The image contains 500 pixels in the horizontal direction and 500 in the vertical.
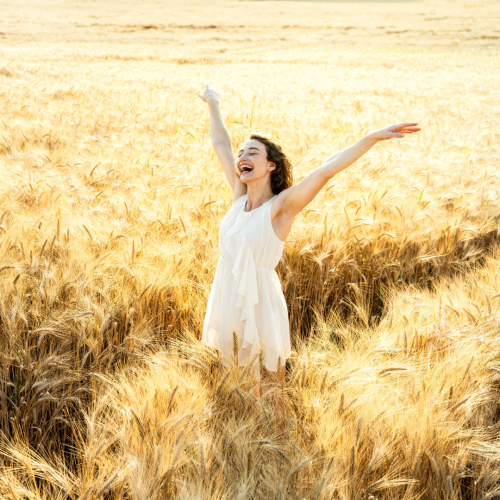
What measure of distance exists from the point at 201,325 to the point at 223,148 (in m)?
1.01

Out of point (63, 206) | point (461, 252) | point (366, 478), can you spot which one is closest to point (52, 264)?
point (63, 206)

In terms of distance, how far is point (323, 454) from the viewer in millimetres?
1449

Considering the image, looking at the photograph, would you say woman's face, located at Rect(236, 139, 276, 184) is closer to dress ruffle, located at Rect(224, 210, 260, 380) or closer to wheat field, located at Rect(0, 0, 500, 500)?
dress ruffle, located at Rect(224, 210, 260, 380)

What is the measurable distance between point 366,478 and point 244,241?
1070 mm

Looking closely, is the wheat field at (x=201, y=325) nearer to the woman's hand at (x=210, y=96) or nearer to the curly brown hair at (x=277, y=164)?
the curly brown hair at (x=277, y=164)

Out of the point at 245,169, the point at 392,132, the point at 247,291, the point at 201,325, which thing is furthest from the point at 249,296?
the point at 392,132

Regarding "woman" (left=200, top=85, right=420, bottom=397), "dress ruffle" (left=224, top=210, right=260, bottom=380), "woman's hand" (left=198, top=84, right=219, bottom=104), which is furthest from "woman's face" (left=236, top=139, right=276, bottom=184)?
"woman's hand" (left=198, top=84, right=219, bottom=104)

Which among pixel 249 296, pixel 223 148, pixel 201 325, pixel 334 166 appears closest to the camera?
pixel 334 166

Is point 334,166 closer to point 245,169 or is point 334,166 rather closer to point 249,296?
point 245,169

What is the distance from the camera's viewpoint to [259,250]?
2.08m

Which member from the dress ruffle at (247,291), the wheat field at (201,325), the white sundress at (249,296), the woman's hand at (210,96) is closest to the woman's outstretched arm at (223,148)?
the woman's hand at (210,96)

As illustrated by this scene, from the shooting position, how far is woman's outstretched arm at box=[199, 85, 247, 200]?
2413mm

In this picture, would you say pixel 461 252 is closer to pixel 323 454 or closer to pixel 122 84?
pixel 323 454

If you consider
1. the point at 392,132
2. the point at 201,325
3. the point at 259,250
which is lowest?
the point at 201,325
